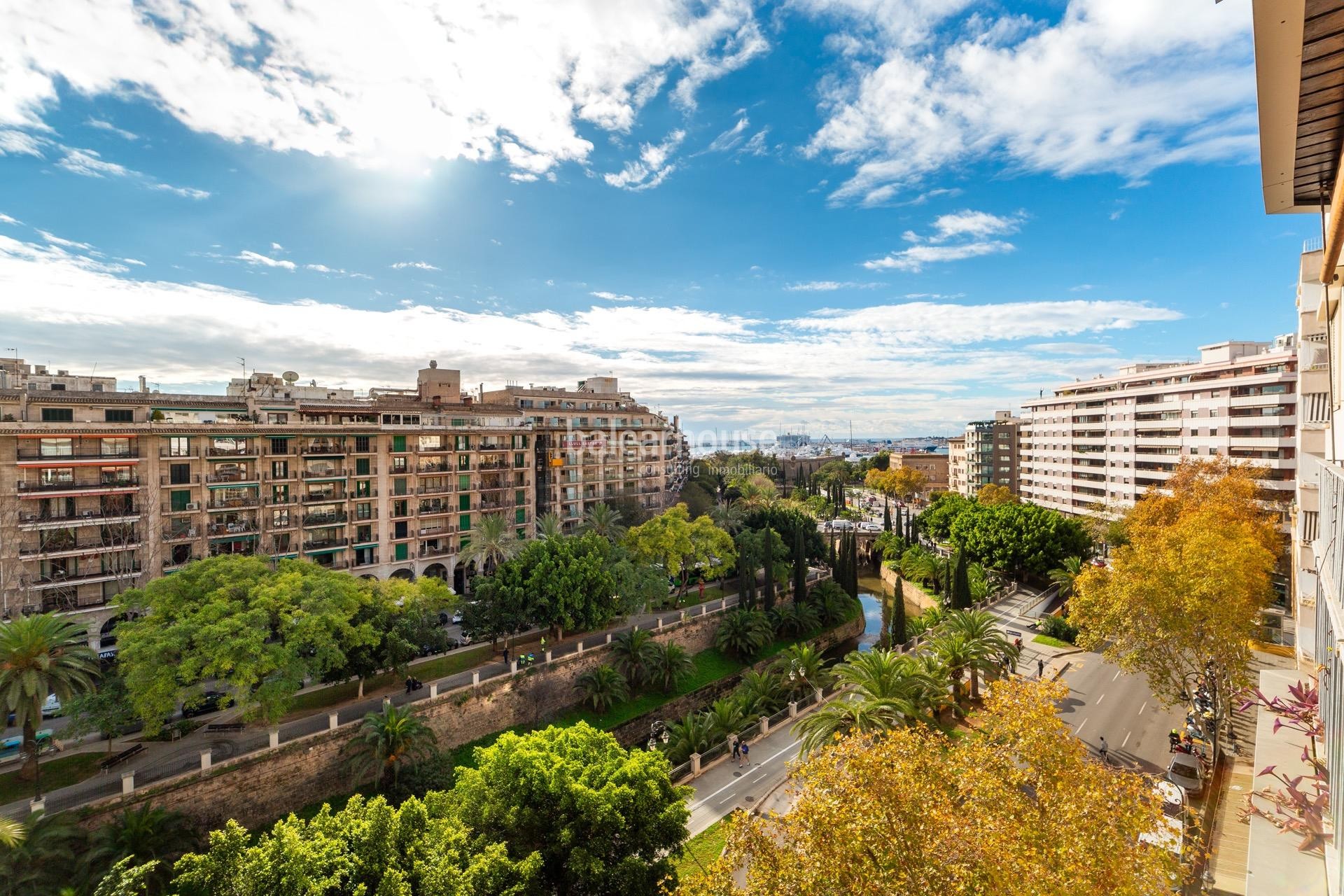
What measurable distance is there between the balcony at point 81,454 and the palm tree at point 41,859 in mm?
25132

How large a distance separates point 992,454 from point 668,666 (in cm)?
8369

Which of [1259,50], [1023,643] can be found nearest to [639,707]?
[1023,643]

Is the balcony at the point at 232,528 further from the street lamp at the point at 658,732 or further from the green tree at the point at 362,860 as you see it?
the green tree at the point at 362,860

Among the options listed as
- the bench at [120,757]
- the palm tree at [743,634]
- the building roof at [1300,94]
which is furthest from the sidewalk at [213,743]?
the building roof at [1300,94]

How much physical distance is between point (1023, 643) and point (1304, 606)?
759 inches

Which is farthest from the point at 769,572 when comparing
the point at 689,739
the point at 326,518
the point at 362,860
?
the point at 362,860

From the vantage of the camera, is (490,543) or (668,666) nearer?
(668,666)

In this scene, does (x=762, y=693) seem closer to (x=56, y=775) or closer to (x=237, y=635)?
(x=237, y=635)

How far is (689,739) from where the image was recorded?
29.8m

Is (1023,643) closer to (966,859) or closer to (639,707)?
(639,707)

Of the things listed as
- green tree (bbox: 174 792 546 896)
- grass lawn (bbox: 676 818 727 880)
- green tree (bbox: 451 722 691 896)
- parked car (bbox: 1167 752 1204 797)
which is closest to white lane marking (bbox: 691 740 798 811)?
grass lawn (bbox: 676 818 727 880)

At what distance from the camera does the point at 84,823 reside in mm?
21016

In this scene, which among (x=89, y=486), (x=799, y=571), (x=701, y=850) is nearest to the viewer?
(x=701, y=850)

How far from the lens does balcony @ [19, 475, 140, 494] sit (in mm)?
34062
